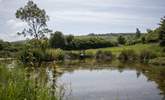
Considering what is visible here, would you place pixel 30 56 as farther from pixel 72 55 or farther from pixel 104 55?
pixel 104 55

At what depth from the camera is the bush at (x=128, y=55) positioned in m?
42.8

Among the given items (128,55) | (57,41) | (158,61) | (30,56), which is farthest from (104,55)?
(30,56)

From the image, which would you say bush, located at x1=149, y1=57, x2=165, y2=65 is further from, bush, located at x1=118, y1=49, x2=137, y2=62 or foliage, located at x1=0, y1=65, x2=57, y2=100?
foliage, located at x1=0, y1=65, x2=57, y2=100

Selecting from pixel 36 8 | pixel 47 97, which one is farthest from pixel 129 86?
pixel 36 8

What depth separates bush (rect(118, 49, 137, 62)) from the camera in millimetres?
42781

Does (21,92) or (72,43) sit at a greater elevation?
(21,92)

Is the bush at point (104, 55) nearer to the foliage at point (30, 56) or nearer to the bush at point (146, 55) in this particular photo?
the bush at point (146, 55)

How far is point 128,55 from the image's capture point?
43469mm

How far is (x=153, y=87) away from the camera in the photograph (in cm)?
1742

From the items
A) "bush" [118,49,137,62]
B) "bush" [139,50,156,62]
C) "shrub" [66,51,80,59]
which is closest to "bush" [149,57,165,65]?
"bush" [139,50,156,62]

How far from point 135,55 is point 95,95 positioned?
2836cm

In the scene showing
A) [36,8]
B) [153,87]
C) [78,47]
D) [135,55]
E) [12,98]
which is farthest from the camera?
[78,47]

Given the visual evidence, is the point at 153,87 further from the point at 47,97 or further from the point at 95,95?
the point at 47,97

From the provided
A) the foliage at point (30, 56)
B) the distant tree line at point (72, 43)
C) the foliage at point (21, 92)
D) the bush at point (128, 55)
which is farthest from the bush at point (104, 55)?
the foliage at point (21, 92)
